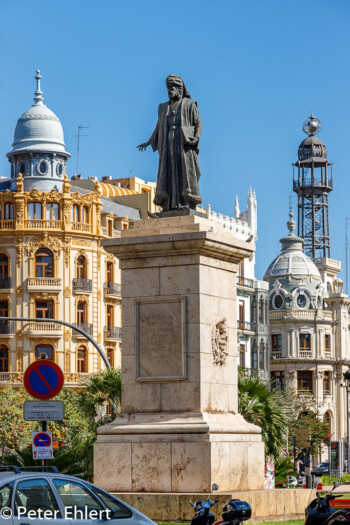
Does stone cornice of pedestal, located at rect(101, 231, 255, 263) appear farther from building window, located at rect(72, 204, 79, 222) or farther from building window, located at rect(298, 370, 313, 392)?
building window, located at rect(298, 370, 313, 392)

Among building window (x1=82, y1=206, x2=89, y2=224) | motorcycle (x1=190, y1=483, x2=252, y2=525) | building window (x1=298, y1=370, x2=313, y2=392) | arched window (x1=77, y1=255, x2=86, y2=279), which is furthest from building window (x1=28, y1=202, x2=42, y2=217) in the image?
motorcycle (x1=190, y1=483, x2=252, y2=525)

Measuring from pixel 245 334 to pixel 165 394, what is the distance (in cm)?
7665

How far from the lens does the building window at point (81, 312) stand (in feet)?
246

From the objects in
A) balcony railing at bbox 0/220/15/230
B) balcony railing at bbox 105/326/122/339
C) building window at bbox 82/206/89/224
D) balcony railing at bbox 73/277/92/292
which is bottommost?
balcony railing at bbox 105/326/122/339

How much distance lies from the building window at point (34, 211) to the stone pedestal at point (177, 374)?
54.2 metres

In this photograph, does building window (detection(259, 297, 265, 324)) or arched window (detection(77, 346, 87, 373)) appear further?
building window (detection(259, 297, 265, 324))

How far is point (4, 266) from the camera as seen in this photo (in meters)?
74.9

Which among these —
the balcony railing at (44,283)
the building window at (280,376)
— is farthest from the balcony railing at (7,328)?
the building window at (280,376)

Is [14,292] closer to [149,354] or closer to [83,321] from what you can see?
[83,321]

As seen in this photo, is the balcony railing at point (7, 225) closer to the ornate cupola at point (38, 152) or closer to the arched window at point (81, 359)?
the ornate cupola at point (38, 152)

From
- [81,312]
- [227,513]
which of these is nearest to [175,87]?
[227,513]

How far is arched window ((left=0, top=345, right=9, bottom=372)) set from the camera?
242ft

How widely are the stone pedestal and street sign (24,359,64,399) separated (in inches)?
50.1

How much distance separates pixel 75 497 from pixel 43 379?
4.98 metres
